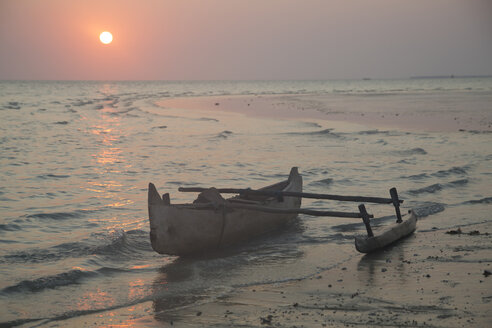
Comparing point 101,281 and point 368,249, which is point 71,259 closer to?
point 101,281

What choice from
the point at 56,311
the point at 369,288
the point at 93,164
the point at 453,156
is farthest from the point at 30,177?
the point at 453,156

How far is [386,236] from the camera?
886 centimetres

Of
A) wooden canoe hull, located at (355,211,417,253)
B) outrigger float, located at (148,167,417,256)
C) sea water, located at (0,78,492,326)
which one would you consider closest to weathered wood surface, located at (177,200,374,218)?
outrigger float, located at (148,167,417,256)

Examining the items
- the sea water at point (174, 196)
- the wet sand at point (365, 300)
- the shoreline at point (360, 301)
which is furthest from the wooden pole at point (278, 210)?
the shoreline at point (360, 301)

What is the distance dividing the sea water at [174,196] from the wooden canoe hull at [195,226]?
223 millimetres

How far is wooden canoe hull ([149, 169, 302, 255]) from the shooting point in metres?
8.27

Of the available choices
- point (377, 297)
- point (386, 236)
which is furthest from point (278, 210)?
point (377, 297)

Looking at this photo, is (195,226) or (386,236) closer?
(195,226)

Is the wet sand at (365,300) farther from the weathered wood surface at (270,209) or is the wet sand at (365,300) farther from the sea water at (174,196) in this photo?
the weathered wood surface at (270,209)

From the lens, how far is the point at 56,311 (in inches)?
256

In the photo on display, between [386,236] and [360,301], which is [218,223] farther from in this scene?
[360,301]

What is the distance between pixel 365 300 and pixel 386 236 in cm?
271

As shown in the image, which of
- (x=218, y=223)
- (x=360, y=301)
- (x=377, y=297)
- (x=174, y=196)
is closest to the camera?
(x=360, y=301)

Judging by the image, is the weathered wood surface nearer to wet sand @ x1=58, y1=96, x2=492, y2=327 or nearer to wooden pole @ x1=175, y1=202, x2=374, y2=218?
wooden pole @ x1=175, y1=202, x2=374, y2=218
